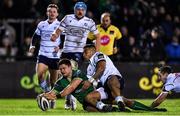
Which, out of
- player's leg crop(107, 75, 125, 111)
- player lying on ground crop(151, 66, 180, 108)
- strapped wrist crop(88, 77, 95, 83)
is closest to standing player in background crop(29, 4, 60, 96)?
player's leg crop(107, 75, 125, 111)

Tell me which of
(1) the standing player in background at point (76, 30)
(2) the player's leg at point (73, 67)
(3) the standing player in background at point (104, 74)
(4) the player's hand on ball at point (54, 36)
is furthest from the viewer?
(1) the standing player in background at point (76, 30)

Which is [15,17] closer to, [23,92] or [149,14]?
[23,92]

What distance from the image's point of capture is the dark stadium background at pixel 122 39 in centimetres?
2316

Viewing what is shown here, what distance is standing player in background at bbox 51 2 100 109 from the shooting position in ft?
58.6

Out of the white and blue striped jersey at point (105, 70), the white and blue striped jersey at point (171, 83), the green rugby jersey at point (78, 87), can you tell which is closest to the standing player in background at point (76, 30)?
the white and blue striped jersey at point (105, 70)

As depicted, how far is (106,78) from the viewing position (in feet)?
53.1

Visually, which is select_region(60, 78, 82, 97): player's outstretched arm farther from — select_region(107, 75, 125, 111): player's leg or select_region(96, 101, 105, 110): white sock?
select_region(107, 75, 125, 111): player's leg

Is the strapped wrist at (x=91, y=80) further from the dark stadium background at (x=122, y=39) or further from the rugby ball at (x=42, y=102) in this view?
the dark stadium background at (x=122, y=39)

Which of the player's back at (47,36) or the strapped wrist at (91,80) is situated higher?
the player's back at (47,36)

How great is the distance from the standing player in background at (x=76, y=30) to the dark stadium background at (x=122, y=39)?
507 cm

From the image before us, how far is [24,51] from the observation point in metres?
24.0

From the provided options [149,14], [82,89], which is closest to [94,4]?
[149,14]

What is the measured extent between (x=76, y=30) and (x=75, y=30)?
2cm

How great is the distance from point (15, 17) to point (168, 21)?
17.7 ft
